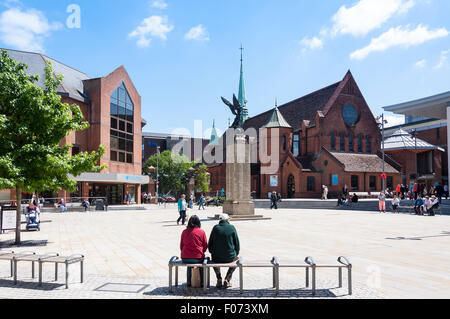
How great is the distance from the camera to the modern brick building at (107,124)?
4416 cm

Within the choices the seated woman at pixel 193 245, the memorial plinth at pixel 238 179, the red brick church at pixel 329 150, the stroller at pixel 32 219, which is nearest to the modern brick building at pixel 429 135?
the red brick church at pixel 329 150

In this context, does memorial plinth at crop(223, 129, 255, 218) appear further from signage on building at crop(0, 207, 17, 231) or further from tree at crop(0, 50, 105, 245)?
signage on building at crop(0, 207, 17, 231)

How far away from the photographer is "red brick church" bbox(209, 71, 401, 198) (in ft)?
165

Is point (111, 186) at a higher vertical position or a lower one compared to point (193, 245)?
higher

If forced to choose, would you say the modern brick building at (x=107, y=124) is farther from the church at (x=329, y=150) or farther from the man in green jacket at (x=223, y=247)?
the man in green jacket at (x=223, y=247)

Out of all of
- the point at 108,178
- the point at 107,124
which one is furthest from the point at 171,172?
the point at 108,178

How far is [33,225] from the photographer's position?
17.5 meters

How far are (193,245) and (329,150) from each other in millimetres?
48605

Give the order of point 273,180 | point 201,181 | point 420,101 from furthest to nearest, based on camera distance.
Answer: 1. point 201,181
2. point 273,180
3. point 420,101

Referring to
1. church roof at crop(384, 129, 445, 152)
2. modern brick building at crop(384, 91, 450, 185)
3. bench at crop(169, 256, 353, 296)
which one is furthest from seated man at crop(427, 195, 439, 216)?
church roof at crop(384, 129, 445, 152)

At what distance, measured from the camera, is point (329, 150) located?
174 feet

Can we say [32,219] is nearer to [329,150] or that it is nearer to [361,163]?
[329,150]
